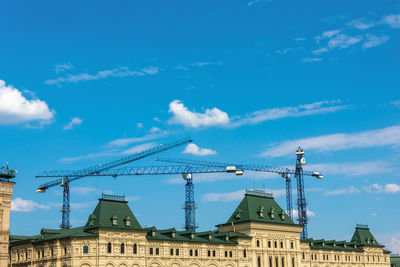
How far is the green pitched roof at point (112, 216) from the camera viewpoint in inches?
3580

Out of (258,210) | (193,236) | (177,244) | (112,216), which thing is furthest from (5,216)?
(258,210)

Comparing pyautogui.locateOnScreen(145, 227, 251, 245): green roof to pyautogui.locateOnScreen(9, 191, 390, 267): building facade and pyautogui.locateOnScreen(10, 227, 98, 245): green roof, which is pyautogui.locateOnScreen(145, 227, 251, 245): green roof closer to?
pyautogui.locateOnScreen(9, 191, 390, 267): building facade

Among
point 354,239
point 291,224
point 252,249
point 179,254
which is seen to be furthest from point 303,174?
point 179,254

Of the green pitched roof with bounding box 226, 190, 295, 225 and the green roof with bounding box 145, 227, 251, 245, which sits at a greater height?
the green pitched roof with bounding box 226, 190, 295, 225

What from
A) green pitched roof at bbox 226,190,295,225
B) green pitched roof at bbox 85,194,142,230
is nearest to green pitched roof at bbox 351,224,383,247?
green pitched roof at bbox 226,190,295,225

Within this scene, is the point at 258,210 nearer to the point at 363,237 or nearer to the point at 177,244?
the point at 177,244

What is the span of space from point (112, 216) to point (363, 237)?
3136 inches

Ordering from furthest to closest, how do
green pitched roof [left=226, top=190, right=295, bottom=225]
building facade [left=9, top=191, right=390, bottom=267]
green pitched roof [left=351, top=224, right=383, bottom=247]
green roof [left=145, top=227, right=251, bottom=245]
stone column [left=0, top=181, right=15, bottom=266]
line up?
1. green pitched roof [left=351, top=224, right=383, bottom=247]
2. green pitched roof [left=226, top=190, right=295, bottom=225]
3. green roof [left=145, top=227, right=251, bottom=245]
4. building facade [left=9, top=191, right=390, bottom=267]
5. stone column [left=0, top=181, right=15, bottom=266]

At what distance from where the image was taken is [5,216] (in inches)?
3457

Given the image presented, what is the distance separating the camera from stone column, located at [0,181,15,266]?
86.4 meters

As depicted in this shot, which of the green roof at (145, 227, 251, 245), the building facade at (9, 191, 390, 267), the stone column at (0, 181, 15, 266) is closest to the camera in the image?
the stone column at (0, 181, 15, 266)

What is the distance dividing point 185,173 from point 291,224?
44549 millimetres

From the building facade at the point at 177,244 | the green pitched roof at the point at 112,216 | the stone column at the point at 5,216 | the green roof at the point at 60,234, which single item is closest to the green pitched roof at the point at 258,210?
the building facade at the point at 177,244

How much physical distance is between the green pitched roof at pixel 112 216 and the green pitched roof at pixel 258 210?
Answer: 27.1m
